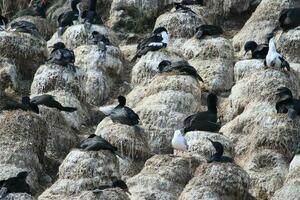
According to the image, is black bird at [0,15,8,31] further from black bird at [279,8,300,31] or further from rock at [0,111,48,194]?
rock at [0,111,48,194]

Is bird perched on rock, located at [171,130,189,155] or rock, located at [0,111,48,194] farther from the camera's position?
rock, located at [0,111,48,194]

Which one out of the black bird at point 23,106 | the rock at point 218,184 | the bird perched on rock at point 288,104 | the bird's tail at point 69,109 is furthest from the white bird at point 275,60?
the black bird at point 23,106

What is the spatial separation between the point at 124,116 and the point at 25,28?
7711 millimetres

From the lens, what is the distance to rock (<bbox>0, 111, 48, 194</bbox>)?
35.2 metres

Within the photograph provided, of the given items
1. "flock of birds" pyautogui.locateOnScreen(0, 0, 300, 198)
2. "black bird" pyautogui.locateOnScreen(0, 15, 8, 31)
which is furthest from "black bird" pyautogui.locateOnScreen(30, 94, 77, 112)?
"black bird" pyautogui.locateOnScreen(0, 15, 8, 31)

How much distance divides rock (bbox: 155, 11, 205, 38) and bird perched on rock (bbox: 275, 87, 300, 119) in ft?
24.9

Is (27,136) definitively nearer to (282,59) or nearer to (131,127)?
(131,127)

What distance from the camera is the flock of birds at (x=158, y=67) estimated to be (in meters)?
34.3

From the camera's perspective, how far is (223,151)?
34.7 metres

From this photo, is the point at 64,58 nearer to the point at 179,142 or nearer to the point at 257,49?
the point at 257,49

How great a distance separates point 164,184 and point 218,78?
761 cm

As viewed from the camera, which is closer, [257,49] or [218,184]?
[218,184]

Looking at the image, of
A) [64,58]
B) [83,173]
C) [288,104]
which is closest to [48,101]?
[64,58]

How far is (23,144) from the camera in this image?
35625 mm
